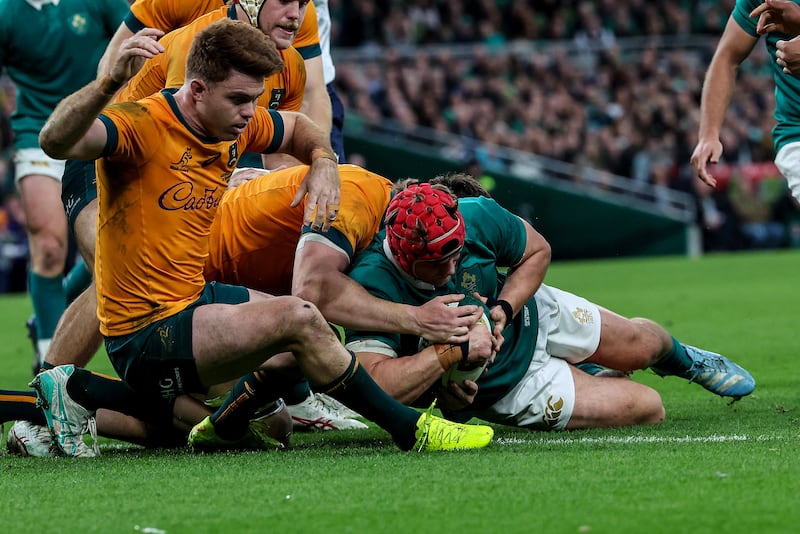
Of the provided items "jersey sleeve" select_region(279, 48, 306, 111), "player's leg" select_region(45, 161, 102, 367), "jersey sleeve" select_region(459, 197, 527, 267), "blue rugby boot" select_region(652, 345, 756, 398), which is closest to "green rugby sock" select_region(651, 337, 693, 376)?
"blue rugby boot" select_region(652, 345, 756, 398)

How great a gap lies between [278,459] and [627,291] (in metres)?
10.1

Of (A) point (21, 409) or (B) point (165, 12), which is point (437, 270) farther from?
(B) point (165, 12)

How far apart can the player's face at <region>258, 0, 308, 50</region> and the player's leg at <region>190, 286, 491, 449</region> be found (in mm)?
1606

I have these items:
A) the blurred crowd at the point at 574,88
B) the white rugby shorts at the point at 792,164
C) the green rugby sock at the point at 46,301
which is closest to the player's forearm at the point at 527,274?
the white rugby shorts at the point at 792,164

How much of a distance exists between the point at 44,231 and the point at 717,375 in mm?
4003

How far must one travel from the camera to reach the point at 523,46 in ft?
80.6

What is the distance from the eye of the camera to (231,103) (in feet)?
15.3

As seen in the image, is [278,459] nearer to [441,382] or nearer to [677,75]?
[441,382]

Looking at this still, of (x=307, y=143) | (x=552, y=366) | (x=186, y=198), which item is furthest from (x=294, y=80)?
(x=552, y=366)

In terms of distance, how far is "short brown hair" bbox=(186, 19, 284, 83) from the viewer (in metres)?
4.58

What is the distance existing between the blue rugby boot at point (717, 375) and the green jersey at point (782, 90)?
1.08m

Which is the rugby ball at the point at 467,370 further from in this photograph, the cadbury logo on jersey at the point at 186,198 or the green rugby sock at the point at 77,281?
the green rugby sock at the point at 77,281

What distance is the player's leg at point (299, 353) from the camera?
15.0 feet

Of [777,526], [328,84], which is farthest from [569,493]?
[328,84]
